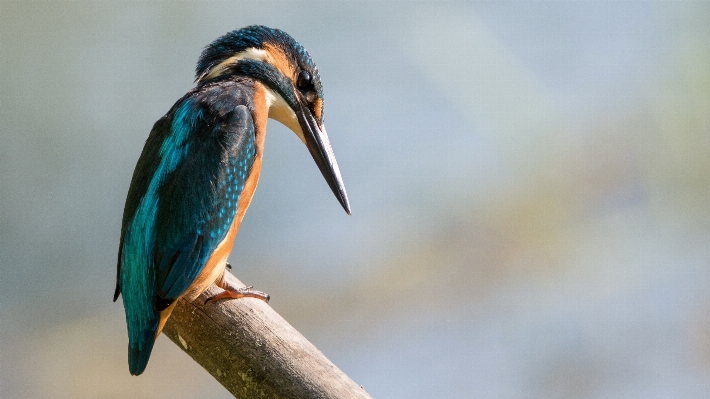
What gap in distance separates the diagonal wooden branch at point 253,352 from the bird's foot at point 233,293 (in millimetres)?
21

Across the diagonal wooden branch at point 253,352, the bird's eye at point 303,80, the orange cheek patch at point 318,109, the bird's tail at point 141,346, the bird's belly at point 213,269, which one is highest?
the bird's eye at point 303,80

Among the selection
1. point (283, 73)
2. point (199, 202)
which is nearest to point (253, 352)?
point (199, 202)

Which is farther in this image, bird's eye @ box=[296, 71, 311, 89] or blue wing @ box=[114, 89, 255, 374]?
bird's eye @ box=[296, 71, 311, 89]

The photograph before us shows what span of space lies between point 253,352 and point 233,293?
0.80ft

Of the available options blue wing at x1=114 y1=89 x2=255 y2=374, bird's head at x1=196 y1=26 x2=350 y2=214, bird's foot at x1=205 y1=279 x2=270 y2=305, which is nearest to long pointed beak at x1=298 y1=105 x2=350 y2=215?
bird's head at x1=196 y1=26 x2=350 y2=214

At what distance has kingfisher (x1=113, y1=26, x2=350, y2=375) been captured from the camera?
2.00 meters

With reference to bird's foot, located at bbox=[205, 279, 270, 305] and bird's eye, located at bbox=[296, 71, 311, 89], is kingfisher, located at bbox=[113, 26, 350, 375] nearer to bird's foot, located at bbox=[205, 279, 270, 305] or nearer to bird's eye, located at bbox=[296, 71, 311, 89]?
bird's foot, located at bbox=[205, 279, 270, 305]

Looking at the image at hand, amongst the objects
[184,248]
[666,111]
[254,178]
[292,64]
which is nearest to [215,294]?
[184,248]

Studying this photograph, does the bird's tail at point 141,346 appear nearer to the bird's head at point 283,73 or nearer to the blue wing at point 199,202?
the blue wing at point 199,202

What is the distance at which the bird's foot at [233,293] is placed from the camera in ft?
6.85

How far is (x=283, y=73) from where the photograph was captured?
2.39m

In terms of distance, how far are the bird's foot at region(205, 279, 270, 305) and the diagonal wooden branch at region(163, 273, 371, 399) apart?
0.07ft

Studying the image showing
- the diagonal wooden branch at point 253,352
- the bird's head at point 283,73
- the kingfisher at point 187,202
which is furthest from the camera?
the bird's head at point 283,73

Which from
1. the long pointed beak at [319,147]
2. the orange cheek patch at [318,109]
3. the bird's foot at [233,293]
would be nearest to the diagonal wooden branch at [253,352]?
the bird's foot at [233,293]
